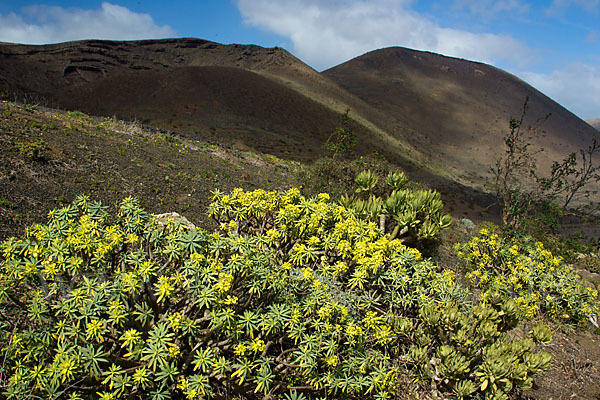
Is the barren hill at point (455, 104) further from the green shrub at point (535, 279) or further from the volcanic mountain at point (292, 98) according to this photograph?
the green shrub at point (535, 279)

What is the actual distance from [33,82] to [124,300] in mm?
42744

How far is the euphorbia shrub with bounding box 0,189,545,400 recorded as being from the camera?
8.05ft

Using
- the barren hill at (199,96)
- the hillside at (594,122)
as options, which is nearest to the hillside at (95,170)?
the barren hill at (199,96)

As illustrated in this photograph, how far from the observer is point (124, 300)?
8.33ft

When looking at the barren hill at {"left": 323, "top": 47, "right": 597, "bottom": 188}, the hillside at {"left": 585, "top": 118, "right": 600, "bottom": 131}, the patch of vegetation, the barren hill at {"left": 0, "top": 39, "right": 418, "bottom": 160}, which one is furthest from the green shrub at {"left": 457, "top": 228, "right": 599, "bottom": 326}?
the hillside at {"left": 585, "top": 118, "right": 600, "bottom": 131}

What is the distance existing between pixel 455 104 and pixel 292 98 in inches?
1285

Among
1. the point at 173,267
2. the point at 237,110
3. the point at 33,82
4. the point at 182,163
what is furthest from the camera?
the point at 33,82

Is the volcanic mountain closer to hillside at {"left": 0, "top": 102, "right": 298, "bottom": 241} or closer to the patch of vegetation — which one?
the patch of vegetation

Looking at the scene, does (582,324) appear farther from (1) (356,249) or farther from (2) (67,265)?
(2) (67,265)

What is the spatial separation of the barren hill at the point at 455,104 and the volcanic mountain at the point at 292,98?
262 mm

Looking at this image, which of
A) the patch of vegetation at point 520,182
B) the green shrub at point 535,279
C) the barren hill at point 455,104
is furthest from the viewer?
the barren hill at point 455,104

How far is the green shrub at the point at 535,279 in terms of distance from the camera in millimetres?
5340

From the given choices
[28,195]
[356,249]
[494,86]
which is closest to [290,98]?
[28,195]

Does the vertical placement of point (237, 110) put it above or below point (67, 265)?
above
